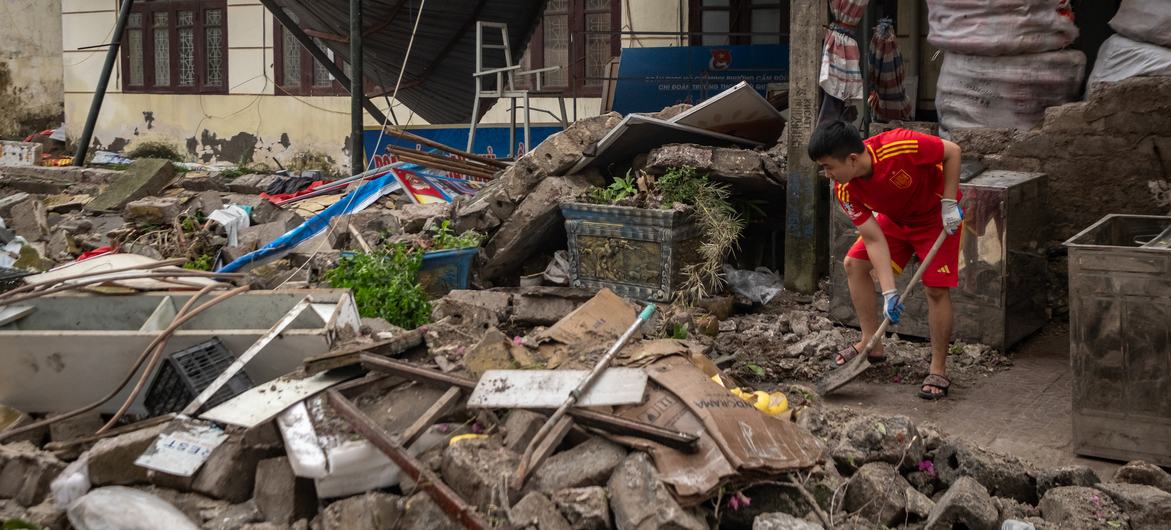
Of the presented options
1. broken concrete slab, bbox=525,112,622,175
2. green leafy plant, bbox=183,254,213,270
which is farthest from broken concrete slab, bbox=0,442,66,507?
broken concrete slab, bbox=525,112,622,175

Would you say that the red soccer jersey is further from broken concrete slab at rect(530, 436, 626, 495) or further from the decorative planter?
broken concrete slab at rect(530, 436, 626, 495)

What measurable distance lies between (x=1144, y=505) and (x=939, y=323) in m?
1.92

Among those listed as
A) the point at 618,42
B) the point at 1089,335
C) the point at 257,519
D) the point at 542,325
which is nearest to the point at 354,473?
the point at 257,519

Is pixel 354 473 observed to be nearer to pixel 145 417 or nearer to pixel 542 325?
pixel 145 417

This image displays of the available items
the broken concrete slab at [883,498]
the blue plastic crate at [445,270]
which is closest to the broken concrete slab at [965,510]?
the broken concrete slab at [883,498]

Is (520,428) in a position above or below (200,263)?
below

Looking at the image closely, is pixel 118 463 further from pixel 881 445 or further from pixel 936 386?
pixel 936 386

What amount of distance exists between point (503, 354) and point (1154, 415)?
2812 millimetres

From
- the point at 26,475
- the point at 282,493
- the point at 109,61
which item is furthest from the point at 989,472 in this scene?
the point at 109,61

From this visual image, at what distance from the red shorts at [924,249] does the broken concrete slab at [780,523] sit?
A: 90.4 inches

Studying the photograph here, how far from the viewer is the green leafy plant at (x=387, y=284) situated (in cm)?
666

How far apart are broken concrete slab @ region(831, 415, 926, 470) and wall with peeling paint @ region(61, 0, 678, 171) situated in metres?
9.13

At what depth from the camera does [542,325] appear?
6.72 m

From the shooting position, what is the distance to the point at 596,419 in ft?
13.6
